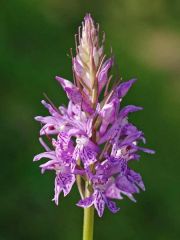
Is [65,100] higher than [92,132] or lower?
higher

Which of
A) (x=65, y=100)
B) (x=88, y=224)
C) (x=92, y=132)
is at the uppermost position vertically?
(x=65, y=100)

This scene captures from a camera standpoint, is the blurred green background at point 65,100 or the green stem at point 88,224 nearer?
the green stem at point 88,224

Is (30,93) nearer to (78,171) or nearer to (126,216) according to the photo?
(126,216)

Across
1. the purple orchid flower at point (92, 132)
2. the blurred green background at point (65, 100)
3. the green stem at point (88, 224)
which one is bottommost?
the green stem at point (88, 224)

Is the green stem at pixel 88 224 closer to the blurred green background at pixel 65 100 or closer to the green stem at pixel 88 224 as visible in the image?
the green stem at pixel 88 224

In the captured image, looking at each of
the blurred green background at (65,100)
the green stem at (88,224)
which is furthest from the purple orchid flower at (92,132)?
the blurred green background at (65,100)

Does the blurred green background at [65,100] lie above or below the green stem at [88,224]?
above

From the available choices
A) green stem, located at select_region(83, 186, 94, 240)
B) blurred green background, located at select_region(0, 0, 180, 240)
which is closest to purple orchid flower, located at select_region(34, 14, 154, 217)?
green stem, located at select_region(83, 186, 94, 240)

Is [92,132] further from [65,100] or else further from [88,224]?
[65,100]

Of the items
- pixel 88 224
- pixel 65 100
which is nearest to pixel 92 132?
pixel 88 224
